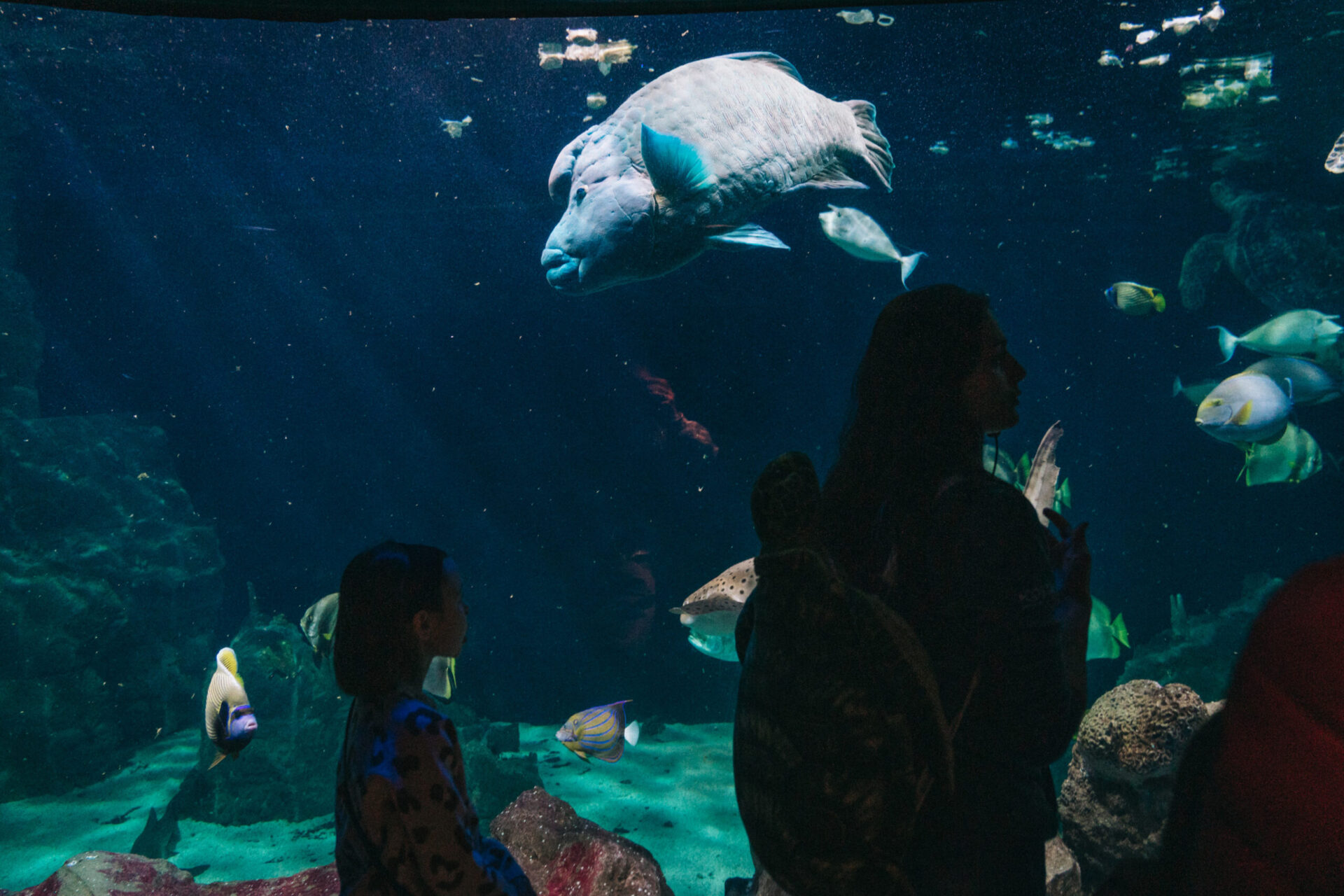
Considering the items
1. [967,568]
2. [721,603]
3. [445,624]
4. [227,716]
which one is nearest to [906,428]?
[967,568]

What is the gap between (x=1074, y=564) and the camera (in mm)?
1498

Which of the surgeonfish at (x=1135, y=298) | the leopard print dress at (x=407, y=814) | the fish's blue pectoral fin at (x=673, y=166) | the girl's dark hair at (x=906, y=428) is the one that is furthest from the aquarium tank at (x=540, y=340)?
the leopard print dress at (x=407, y=814)

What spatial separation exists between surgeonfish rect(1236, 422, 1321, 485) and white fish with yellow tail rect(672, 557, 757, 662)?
20.8ft

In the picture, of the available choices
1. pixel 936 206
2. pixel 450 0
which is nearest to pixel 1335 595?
pixel 450 0

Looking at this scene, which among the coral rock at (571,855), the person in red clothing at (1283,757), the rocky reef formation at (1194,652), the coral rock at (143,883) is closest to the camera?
the person in red clothing at (1283,757)

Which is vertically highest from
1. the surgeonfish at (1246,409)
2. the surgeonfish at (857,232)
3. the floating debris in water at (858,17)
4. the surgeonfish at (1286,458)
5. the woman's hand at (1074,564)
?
the floating debris in water at (858,17)

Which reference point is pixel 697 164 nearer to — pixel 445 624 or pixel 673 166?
pixel 673 166

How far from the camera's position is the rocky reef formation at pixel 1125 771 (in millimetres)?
3641

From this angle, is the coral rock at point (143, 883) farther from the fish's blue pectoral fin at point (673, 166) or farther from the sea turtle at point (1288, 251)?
the sea turtle at point (1288, 251)

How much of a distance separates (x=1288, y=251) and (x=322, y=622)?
17.4 m

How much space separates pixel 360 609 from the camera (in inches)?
68.4

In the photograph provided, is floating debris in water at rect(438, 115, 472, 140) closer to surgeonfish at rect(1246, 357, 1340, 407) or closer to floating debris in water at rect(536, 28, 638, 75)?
floating debris in water at rect(536, 28, 638, 75)

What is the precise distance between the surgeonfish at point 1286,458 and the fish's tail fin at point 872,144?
632 centimetres

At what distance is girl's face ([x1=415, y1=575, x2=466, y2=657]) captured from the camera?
179 cm
